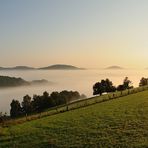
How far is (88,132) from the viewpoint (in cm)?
3981

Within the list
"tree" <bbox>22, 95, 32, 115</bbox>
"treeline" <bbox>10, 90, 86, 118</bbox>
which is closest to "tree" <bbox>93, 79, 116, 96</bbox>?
"treeline" <bbox>10, 90, 86, 118</bbox>

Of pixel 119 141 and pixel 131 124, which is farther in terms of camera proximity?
pixel 131 124

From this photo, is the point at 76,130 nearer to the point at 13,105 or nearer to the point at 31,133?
the point at 31,133

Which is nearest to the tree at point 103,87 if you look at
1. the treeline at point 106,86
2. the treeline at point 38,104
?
the treeline at point 106,86

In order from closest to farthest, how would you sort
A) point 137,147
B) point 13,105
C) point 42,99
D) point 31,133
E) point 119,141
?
point 137,147
point 119,141
point 31,133
point 42,99
point 13,105

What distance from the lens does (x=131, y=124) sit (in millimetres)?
41531

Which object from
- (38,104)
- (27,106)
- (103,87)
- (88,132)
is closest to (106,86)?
(103,87)

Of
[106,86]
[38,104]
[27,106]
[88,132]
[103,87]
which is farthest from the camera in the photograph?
[106,86]

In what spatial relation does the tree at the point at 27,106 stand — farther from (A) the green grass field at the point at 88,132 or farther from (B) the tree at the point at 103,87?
(A) the green grass field at the point at 88,132

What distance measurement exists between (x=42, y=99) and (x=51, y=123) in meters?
99.4

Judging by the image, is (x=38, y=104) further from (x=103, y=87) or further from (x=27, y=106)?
(x=103, y=87)

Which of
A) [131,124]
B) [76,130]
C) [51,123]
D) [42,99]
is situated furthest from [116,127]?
[42,99]

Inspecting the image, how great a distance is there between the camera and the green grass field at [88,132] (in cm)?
3531

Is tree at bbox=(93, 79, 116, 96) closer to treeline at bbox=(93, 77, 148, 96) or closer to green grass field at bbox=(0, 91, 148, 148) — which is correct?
treeline at bbox=(93, 77, 148, 96)
